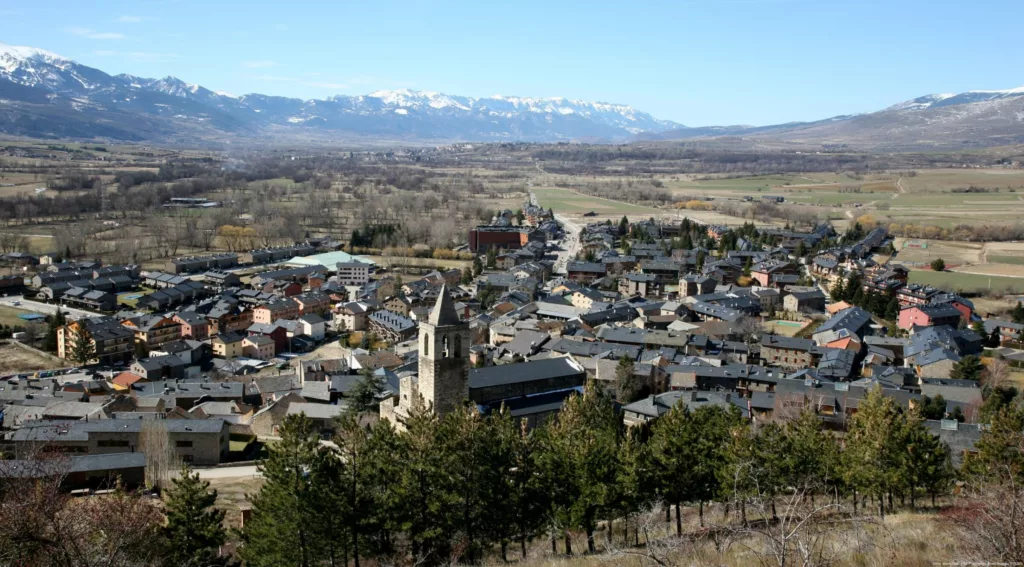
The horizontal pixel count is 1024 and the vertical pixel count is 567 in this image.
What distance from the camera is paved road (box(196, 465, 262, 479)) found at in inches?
717

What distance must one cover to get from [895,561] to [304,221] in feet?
211

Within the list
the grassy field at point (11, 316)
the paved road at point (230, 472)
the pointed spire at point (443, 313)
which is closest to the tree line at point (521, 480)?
the pointed spire at point (443, 313)

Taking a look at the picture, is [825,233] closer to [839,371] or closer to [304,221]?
[839,371]

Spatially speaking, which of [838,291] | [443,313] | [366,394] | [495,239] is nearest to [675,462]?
[443,313]

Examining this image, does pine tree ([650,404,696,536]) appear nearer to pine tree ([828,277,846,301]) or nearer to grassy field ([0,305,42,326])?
pine tree ([828,277,846,301])

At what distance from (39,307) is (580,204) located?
57110mm

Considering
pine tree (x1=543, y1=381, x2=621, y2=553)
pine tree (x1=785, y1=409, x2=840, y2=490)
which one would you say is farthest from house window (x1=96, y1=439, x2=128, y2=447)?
pine tree (x1=785, y1=409, x2=840, y2=490)

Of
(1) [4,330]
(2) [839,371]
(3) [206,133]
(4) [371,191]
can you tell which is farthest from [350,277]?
(3) [206,133]

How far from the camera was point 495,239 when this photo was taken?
181 ft

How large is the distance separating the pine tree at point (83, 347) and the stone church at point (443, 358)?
62.1ft

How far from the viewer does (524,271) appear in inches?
1724

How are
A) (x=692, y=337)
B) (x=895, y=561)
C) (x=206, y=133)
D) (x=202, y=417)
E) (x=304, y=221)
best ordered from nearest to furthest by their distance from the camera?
1. (x=895, y=561)
2. (x=202, y=417)
3. (x=692, y=337)
4. (x=304, y=221)
5. (x=206, y=133)

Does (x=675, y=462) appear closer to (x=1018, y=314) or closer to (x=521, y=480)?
(x=521, y=480)

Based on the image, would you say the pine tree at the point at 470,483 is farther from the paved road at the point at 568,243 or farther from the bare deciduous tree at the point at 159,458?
the paved road at the point at 568,243
